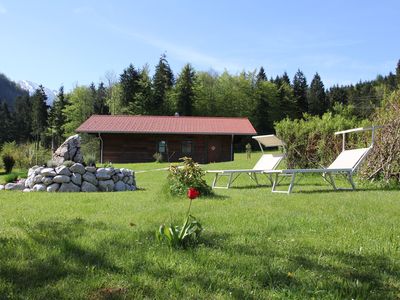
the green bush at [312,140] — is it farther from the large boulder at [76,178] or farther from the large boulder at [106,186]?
the large boulder at [76,178]

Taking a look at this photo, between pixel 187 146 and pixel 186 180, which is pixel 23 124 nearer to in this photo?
pixel 187 146

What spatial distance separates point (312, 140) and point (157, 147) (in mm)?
18222

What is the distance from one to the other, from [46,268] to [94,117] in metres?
29.3

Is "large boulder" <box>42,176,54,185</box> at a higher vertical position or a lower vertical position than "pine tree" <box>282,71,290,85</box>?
lower

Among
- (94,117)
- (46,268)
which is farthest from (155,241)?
(94,117)

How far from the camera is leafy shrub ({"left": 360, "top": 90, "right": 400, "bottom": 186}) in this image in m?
9.11

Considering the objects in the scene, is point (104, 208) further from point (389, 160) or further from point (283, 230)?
point (389, 160)

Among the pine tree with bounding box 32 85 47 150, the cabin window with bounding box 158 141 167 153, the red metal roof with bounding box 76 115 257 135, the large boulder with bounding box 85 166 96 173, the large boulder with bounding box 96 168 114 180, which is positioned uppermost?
the pine tree with bounding box 32 85 47 150

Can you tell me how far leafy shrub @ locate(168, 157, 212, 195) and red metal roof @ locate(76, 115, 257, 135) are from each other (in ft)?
69.3

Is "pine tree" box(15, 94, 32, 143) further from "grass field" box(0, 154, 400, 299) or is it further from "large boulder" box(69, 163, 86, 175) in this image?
"grass field" box(0, 154, 400, 299)

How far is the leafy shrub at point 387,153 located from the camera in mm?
9109

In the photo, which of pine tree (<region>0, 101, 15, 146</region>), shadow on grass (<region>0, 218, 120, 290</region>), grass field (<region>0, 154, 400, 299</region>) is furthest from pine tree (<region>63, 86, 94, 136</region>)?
shadow on grass (<region>0, 218, 120, 290</region>)

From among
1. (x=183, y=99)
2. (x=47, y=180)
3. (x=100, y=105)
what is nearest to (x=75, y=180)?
(x=47, y=180)

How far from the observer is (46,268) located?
2.98m
